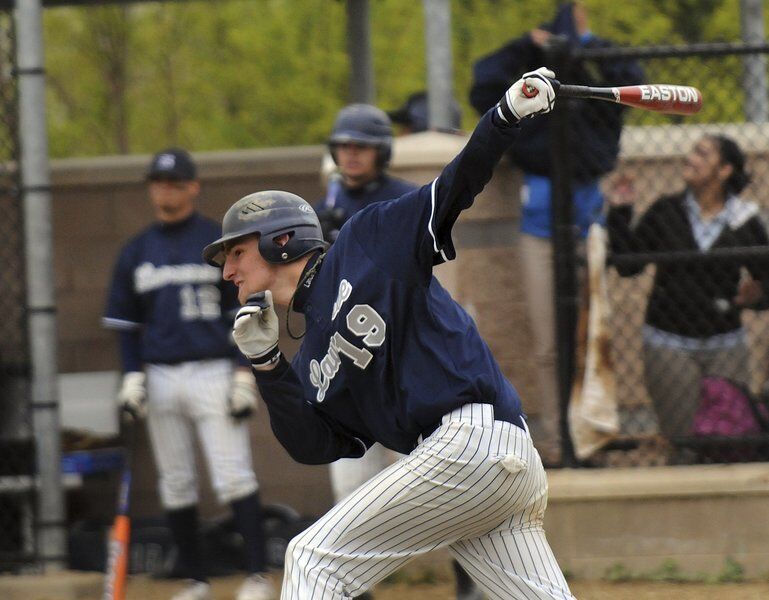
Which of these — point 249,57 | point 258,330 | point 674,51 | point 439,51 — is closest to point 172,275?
point 439,51

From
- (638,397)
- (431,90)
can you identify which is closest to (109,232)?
(431,90)

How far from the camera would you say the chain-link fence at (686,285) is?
19.8ft

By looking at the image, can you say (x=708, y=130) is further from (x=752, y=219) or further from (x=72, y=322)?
(x=72, y=322)

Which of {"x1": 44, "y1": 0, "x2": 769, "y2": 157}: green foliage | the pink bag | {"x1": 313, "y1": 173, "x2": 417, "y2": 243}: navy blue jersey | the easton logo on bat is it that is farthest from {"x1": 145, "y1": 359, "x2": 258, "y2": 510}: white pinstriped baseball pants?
{"x1": 44, "y1": 0, "x2": 769, "y2": 157}: green foliage

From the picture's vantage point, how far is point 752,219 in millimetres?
6027

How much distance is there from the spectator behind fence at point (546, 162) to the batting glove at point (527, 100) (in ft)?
9.27

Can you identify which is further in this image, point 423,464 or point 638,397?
point 638,397

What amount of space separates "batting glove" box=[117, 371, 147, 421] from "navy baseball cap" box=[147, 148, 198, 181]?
2.93 ft

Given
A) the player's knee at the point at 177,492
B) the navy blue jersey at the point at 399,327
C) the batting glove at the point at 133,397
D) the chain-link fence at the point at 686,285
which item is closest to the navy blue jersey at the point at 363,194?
the chain-link fence at the point at 686,285

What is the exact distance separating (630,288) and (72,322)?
9.50 ft

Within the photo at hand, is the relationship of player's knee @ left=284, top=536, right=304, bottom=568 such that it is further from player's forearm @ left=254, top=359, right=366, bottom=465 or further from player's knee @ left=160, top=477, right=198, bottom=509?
player's knee @ left=160, top=477, right=198, bottom=509

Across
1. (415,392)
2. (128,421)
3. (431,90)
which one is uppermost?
(431,90)

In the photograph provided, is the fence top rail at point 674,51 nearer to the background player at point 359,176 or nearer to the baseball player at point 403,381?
the background player at point 359,176

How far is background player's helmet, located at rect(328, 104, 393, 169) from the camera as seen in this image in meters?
5.59
